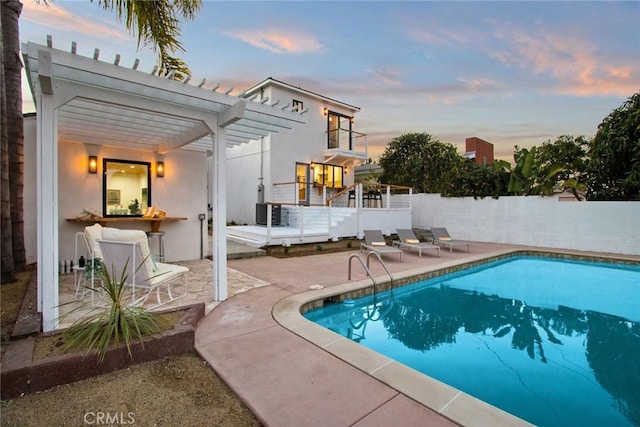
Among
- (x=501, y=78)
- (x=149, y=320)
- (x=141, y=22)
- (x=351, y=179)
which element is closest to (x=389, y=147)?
(x=351, y=179)

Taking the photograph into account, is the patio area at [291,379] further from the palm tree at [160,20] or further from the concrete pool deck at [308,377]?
the palm tree at [160,20]

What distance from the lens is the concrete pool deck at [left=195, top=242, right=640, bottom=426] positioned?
2506 mm

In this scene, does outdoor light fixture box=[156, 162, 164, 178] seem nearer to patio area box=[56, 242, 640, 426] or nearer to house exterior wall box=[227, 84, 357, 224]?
patio area box=[56, 242, 640, 426]

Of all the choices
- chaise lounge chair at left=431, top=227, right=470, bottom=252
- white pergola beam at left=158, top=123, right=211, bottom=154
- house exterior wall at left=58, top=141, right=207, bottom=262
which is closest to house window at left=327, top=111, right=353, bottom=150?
chaise lounge chair at left=431, top=227, right=470, bottom=252

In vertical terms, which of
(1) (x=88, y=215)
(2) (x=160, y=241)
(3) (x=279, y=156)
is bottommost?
(2) (x=160, y=241)

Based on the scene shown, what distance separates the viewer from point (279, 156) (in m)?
16.3

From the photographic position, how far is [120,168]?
8.08 metres

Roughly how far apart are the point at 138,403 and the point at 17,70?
7.65 m

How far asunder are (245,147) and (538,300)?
50.0ft

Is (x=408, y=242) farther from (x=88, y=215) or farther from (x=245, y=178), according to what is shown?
(x=88, y=215)

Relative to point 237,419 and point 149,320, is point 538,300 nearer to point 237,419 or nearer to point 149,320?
point 237,419

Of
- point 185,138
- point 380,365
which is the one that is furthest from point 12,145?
point 380,365

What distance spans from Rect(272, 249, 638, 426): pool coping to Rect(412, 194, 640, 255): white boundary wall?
10.7 metres

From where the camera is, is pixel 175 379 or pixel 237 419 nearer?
pixel 237 419
